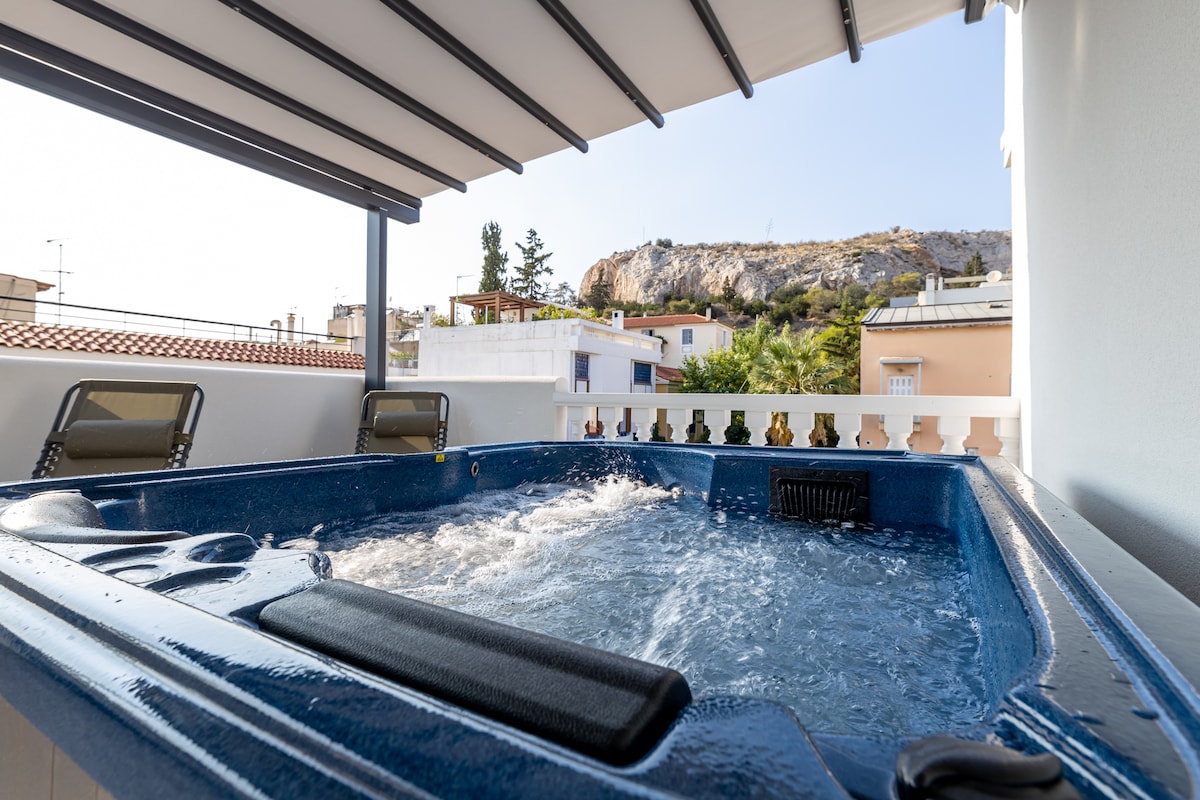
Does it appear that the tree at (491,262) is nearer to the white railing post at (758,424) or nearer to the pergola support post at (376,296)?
the pergola support post at (376,296)

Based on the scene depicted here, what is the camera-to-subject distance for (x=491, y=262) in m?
34.1

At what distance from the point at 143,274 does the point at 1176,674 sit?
2730cm

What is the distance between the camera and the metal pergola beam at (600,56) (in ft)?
8.21

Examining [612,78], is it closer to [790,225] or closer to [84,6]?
[84,6]

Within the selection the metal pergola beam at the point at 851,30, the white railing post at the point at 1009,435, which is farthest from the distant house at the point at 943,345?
the metal pergola beam at the point at 851,30

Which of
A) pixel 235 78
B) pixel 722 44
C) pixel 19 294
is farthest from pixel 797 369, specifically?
pixel 19 294

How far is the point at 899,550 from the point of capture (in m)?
1.87

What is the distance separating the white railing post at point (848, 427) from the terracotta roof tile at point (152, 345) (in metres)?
8.15

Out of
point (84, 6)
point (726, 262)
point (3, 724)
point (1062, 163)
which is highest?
point (726, 262)

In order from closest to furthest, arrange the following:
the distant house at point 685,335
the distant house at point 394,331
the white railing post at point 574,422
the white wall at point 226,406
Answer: the white wall at point 226,406 → the white railing post at point 574,422 → the distant house at point 394,331 → the distant house at point 685,335

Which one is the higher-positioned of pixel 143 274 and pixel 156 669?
pixel 143 274

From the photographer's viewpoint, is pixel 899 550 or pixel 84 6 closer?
pixel 899 550

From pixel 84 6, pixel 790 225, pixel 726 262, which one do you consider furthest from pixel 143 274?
pixel 790 225

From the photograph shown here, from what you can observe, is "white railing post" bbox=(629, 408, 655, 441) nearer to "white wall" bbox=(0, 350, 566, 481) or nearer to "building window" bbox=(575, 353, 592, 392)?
"white wall" bbox=(0, 350, 566, 481)
